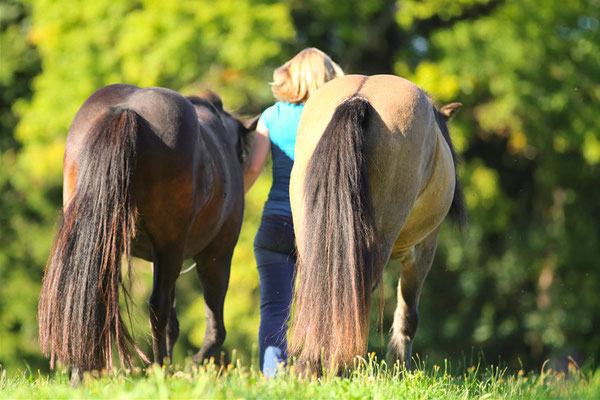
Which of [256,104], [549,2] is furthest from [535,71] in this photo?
[256,104]

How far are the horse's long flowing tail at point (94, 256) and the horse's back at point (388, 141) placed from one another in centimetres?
94

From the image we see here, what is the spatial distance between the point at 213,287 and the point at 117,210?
1.90 m

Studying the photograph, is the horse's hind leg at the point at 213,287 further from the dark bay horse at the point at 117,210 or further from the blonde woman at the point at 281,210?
the dark bay horse at the point at 117,210

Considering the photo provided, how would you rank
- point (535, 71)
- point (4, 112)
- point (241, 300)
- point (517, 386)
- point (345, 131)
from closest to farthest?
point (345, 131) < point (517, 386) < point (535, 71) < point (241, 300) < point (4, 112)

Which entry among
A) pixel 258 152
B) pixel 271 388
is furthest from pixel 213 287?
pixel 271 388

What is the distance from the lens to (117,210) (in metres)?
3.80

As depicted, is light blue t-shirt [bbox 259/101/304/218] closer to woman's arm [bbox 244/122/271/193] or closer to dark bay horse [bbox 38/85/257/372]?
woman's arm [bbox 244/122/271/193]

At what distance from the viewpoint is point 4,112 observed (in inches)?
773

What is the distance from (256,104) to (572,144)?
6040 mm

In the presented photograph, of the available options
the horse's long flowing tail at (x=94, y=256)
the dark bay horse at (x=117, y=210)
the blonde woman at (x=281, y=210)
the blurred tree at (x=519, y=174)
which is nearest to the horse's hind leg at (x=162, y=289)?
the dark bay horse at (x=117, y=210)

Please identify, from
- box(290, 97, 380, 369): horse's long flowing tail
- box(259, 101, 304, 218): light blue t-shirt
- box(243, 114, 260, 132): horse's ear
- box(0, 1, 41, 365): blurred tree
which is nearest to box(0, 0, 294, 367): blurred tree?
box(0, 1, 41, 365): blurred tree

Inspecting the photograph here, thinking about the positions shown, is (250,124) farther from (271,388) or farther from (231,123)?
(271,388)

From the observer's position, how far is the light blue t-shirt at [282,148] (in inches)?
196

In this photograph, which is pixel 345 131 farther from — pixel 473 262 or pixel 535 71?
pixel 473 262
